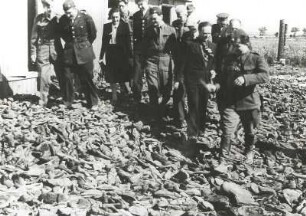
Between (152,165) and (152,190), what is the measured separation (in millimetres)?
880

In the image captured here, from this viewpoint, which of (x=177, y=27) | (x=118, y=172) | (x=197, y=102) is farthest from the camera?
(x=177, y=27)

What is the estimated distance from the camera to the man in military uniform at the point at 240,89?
5.91 m

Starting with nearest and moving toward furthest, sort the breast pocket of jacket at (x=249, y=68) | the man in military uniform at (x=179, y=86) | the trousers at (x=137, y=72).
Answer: the breast pocket of jacket at (x=249, y=68)
the man in military uniform at (x=179, y=86)
the trousers at (x=137, y=72)

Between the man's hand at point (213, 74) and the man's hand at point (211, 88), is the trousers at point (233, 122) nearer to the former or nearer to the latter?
the man's hand at point (211, 88)

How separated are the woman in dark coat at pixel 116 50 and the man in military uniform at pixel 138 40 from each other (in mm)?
217

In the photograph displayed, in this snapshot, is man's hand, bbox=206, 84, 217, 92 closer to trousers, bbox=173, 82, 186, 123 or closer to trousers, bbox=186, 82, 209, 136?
trousers, bbox=186, 82, 209, 136

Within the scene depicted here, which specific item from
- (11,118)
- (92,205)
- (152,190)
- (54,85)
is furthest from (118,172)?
(54,85)

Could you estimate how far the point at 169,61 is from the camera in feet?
26.7

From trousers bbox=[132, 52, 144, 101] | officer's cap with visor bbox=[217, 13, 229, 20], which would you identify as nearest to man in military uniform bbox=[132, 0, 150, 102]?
trousers bbox=[132, 52, 144, 101]

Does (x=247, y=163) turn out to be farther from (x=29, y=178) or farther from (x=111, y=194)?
(x=29, y=178)

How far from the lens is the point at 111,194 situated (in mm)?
4965

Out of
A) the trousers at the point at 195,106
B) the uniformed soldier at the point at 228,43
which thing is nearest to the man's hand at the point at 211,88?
the uniformed soldier at the point at 228,43

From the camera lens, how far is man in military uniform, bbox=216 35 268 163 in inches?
233

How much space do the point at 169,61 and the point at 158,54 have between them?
25 centimetres
